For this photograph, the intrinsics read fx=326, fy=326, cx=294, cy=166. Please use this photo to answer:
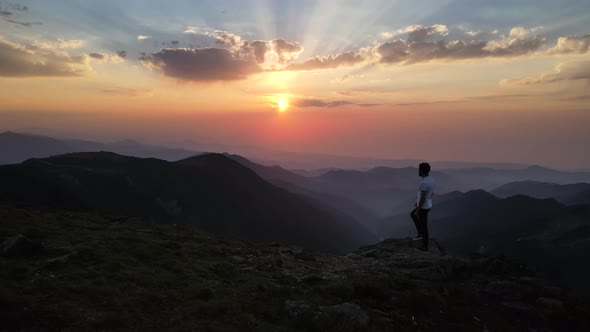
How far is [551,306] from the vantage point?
12.5 metres

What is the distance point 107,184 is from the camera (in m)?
138

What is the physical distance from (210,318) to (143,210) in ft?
467

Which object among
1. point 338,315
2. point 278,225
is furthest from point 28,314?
point 278,225

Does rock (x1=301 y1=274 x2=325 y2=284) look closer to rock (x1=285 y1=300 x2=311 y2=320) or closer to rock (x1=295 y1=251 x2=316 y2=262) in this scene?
rock (x1=285 y1=300 x2=311 y2=320)

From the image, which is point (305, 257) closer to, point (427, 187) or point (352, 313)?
point (427, 187)

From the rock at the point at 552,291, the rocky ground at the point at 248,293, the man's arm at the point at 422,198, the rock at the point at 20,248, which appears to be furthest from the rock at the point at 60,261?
the rock at the point at 552,291

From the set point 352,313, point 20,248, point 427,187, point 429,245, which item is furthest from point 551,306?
point 20,248

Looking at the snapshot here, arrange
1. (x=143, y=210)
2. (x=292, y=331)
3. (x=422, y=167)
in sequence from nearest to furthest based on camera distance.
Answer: (x=292, y=331) < (x=422, y=167) < (x=143, y=210)

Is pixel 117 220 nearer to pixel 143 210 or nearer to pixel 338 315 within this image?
pixel 338 315

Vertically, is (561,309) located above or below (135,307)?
below

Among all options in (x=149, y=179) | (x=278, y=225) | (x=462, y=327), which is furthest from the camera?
(x=278, y=225)

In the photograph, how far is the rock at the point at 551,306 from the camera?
11.6 m

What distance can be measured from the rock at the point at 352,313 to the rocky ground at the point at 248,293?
0.04 metres

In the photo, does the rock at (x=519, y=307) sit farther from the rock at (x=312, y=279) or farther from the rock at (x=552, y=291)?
the rock at (x=312, y=279)
